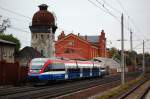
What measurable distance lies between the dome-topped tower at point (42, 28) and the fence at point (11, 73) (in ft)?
104

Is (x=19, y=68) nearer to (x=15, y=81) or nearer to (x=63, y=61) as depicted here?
(x=15, y=81)

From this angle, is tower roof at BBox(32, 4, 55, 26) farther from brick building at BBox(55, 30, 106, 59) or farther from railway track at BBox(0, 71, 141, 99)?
railway track at BBox(0, 71, 141, 99)

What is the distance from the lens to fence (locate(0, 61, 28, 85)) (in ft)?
133

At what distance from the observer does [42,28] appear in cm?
7769

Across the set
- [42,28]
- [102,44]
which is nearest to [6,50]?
[42,28]

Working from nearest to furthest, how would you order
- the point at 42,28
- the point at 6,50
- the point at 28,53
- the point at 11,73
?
the point at 11,73, the point at 6,50, the point at 28,53, the point at 42,28

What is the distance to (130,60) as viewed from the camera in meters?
137


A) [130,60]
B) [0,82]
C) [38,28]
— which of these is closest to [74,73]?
[0,82]

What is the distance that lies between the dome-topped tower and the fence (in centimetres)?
3184

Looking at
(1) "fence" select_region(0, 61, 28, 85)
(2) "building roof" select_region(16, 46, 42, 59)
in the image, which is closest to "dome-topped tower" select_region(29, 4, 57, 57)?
(2) "building roof" select_region(16, 46, 42, 59)

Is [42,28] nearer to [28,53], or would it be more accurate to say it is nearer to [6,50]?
[28,53]

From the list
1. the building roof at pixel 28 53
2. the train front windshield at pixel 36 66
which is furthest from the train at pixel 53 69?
the building roof at pixel 28 53

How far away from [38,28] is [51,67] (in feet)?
122

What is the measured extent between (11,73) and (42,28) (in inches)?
1403
